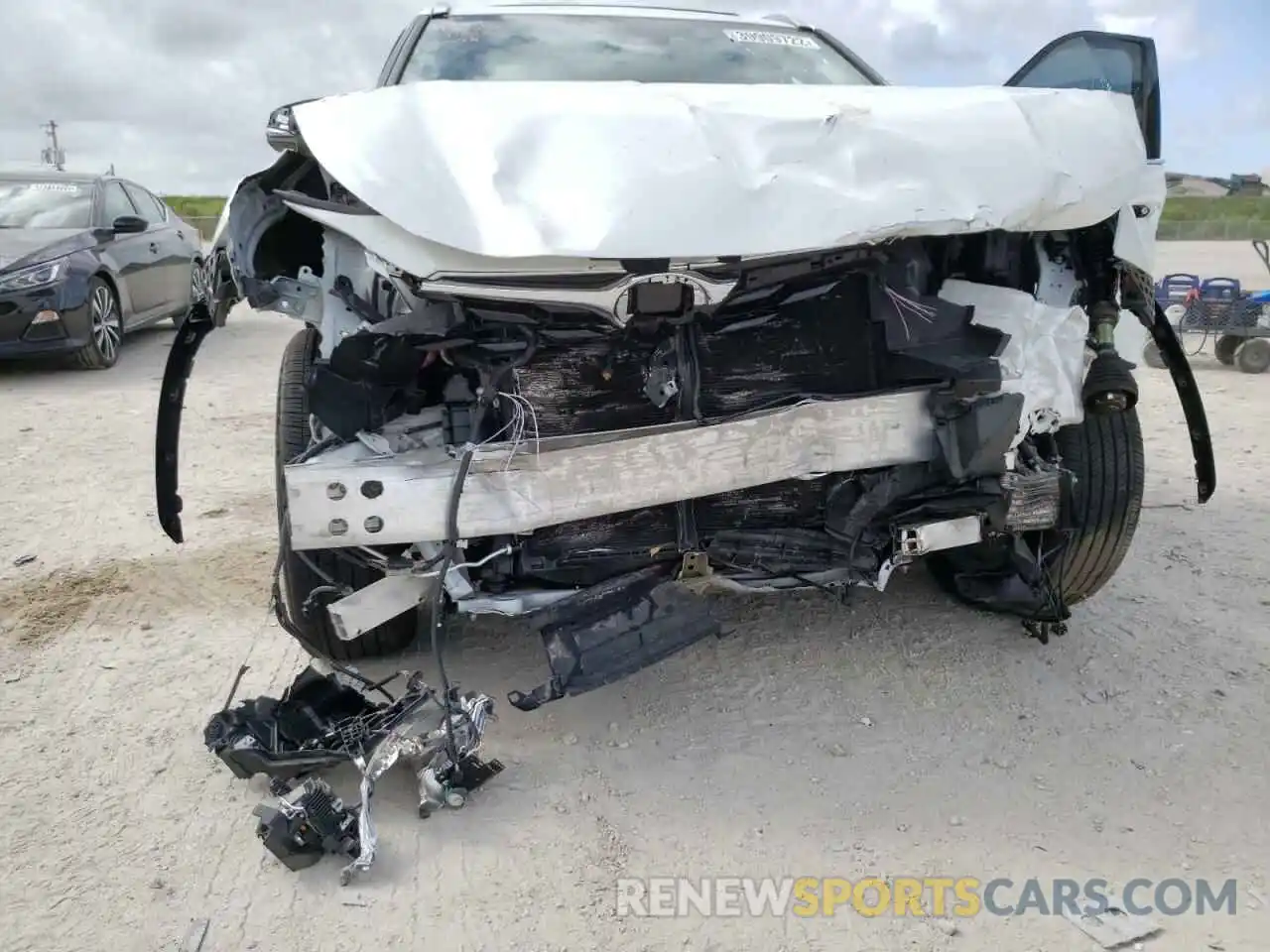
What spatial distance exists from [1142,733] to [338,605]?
2.11 meters

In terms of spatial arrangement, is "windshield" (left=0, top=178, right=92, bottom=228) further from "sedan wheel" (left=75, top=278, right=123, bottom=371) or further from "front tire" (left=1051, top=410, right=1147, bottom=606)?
"front tire" (left=1051, top=410, right=1147, bottom=606)

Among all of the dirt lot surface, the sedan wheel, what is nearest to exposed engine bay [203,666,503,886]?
the dirt lot surface

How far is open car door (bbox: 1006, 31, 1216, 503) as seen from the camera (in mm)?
2881

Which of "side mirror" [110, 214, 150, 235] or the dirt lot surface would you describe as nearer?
the dirt lot surface

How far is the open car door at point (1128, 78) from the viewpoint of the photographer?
9.45 ft

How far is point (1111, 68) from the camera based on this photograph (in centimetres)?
296

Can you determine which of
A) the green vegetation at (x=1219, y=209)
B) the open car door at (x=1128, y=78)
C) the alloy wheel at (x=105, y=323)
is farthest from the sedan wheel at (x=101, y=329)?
the green vegetation at (x=1219, y=209)

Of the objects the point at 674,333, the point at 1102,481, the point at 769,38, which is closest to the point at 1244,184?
the point at 769,38

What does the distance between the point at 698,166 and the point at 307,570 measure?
4.80 feet

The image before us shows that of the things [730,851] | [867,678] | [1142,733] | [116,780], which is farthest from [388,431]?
[1142,733]

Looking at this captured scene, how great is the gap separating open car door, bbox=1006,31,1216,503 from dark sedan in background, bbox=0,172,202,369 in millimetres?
6726

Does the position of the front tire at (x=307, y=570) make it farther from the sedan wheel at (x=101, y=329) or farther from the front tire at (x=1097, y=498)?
the sedan wheel at (x=101, y=329)

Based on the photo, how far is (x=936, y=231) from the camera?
2312 mm

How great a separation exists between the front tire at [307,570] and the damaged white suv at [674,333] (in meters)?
0.01
